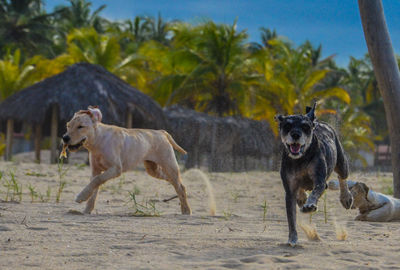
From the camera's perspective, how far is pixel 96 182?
20.8 ft

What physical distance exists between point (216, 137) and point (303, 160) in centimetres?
1788

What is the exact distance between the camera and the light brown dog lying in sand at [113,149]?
6.34 meters

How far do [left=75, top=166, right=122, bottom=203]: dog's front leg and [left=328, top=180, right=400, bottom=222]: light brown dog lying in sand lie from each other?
9.33ft

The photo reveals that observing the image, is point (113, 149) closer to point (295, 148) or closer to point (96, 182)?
point (96, 182)

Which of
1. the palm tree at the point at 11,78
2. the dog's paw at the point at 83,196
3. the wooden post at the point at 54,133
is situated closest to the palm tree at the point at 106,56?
the palm tree at the point at 11,78

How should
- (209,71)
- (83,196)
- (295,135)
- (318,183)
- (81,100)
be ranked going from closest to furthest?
(295,135)
(318,183)
(83,196)
(81,100)
(209,71)

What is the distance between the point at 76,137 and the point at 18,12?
1693 inches

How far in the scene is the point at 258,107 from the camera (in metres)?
28.4

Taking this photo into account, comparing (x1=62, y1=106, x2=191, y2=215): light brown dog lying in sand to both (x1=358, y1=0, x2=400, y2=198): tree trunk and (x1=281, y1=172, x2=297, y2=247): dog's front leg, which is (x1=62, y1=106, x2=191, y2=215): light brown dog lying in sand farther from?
(x1=358, y1=0, x2=400, y2=198): tree trunk

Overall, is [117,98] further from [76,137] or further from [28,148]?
[28,148]

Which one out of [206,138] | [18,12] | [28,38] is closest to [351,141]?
[206,138]

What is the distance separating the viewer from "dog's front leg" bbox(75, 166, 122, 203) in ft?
20.1

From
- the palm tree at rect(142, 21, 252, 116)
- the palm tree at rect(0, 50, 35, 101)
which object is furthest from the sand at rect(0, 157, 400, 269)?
the palm tree at rect(0, 50, 35, 101)

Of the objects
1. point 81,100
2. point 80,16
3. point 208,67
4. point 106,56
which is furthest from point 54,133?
point 80,16
